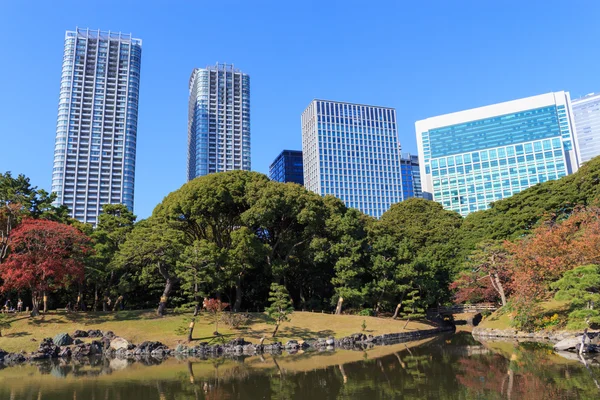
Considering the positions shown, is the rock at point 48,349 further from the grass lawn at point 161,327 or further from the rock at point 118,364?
the rock at point 118,364

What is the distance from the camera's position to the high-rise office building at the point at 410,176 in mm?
147375

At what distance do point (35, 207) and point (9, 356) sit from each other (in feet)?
46.4

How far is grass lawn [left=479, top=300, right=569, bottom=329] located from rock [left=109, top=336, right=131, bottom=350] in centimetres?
2685

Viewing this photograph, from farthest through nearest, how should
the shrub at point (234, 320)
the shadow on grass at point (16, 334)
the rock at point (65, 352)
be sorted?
1. the shrub at point (234, 320)
2. the shadow on grass at point (16, 334)
3. the rock at point (65, 352)

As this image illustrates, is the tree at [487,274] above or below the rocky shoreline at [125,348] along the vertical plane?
above

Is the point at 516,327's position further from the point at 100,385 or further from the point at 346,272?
the point at 100,385

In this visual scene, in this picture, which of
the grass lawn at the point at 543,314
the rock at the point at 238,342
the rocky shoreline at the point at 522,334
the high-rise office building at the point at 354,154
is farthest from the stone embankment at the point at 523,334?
the high-rise office building at the point at 354,154

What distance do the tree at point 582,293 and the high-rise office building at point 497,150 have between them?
319 ft

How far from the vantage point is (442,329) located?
40719mm

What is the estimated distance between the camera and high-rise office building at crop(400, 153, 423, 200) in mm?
147375

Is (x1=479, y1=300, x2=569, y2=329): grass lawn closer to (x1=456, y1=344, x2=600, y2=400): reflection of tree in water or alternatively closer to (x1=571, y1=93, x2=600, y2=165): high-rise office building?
(x1=456, y1=344, x2=600, y2=400): reflection of tree in water

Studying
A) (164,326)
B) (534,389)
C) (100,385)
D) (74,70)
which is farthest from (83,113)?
(534,389)

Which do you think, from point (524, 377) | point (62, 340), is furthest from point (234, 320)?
point (524, 377)

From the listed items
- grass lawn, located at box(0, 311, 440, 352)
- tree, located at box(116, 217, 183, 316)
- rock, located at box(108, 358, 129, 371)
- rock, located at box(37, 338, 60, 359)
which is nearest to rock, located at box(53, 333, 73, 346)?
rock, located at box(37, 338, 60, 359)
